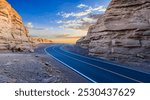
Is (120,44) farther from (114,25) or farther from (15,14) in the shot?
(15,14)

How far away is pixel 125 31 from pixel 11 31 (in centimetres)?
1538

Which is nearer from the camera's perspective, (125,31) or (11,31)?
(125,31)

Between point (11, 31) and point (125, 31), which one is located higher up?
point (11, 31)

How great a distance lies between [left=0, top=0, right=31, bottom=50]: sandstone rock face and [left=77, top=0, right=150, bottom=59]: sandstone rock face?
10.5m

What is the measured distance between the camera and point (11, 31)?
40.5 meters

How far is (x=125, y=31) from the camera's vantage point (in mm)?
34594

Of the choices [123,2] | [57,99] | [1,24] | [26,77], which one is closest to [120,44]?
[123,2]

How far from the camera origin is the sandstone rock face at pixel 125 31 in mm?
31484

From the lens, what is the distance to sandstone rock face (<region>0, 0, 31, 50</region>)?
121 feet

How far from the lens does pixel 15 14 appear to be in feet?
149

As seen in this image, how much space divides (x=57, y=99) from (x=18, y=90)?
2198 millimetres

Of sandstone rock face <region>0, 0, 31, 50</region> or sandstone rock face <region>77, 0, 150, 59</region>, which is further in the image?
sandstone rock face <region>0, 0, 31, 50</region>

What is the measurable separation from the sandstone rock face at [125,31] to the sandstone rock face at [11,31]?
1051 cm

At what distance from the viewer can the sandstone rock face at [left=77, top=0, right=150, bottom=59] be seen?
31484mm
